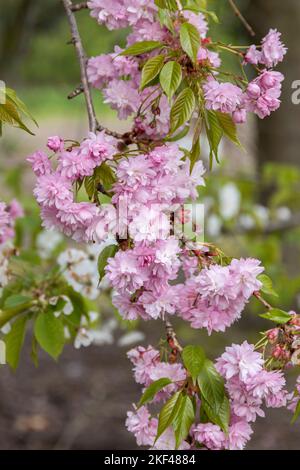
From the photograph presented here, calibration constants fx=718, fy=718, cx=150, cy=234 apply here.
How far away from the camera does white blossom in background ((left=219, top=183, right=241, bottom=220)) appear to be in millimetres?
4355

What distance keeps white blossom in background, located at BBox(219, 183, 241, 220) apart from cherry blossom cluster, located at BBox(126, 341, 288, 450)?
2.95m

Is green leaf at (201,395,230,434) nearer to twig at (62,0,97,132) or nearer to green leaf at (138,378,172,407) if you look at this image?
green leaf at (138,378,172,407)

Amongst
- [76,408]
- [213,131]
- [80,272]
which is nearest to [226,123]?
[213,131]

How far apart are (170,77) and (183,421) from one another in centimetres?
63

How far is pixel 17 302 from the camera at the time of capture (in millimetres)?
1875

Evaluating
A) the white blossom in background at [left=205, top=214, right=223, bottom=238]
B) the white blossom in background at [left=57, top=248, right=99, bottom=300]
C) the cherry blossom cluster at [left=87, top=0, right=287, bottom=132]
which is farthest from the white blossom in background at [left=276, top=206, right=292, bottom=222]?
the cherry blossom cluster at [left=87, top=0, right=287, bottom=132]

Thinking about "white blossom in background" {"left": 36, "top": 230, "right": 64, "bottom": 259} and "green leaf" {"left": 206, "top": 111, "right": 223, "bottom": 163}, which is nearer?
"green leaf" {"left": 206, "top": 111, "right": 223, "bottom": 163}

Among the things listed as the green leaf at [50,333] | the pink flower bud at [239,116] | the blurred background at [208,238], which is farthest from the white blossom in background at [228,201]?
the pink flower bud at [239,116]

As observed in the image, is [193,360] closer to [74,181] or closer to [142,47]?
[74,181]

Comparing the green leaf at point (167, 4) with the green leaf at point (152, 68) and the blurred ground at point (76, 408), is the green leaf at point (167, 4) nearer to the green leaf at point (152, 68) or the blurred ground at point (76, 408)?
the green leaf at point (152, 68)

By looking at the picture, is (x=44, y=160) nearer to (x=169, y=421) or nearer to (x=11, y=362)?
(x=169, y=421)

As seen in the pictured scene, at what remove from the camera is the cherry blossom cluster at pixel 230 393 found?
1.28m

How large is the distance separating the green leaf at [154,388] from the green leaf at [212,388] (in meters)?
0.07

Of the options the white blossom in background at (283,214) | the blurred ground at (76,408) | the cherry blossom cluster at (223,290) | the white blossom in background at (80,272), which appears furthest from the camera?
the white blossom in background at (283,214)
